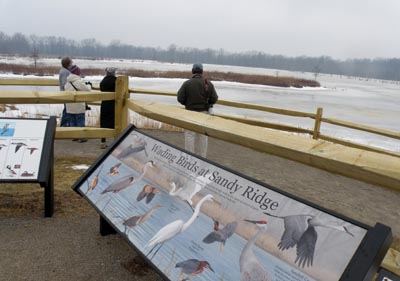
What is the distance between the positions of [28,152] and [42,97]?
76 cm

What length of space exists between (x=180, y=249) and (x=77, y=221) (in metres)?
1.86

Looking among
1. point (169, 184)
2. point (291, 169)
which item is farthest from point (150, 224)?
point (291, 169)

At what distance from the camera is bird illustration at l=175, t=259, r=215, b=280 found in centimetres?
185

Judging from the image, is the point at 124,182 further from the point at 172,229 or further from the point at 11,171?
the point at 11,171

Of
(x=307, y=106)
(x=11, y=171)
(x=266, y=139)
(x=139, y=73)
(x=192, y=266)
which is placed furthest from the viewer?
(x=139, y=73)

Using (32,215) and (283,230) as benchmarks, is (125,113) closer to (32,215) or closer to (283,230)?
(32,215)

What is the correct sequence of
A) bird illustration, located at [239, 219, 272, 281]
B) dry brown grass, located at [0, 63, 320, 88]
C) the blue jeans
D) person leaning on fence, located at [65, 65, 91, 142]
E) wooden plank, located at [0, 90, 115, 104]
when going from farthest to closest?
dry brown grass, located at [0, 63, 320, 88] < the blue jeans < person leaning on fence, located at [65, 65, 91, 142] < wooden plank, located at [0, 90, 115, 104] < bird illustration, located at [239, 219, 272, 281]

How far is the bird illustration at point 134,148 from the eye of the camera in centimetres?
284

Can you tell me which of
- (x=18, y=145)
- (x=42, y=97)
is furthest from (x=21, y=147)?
(x=42, y=97)

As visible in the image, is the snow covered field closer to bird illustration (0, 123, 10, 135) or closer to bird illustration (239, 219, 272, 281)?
bird illustration (0, 123, 10, 135)

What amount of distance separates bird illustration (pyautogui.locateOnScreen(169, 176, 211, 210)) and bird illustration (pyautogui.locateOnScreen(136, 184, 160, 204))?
0.51 feet

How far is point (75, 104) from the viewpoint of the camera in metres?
6.92

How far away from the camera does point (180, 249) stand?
2.00 metres

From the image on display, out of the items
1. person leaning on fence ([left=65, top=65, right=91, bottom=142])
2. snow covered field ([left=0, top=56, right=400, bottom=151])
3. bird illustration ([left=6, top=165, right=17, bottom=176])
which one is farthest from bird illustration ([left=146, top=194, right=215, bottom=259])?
snow covered field ([left=0, top=56, right=400, bottom=151])
